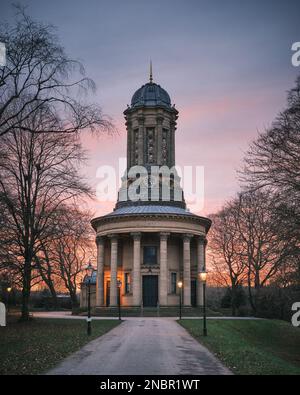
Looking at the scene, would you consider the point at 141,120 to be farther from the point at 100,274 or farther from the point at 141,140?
the point at 100,274

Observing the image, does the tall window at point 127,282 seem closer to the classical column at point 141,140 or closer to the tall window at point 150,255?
the tall window at point 150,255

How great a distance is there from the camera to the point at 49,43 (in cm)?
1870

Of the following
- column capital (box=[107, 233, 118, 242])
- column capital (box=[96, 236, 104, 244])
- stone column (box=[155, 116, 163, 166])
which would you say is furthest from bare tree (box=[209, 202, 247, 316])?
column capital (box=[96, 236, 104, 244])

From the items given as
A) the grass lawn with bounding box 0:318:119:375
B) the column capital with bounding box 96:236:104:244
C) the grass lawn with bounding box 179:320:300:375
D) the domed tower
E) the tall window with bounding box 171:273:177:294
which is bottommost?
the grass lawn with bounding box 179:320:300:375

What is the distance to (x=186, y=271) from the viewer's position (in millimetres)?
53906

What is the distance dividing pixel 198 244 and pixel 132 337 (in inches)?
1339

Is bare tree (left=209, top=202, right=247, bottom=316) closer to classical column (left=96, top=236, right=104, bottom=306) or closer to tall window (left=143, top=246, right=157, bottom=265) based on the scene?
tall window (left=143, top=246, right=157, bottom=265)

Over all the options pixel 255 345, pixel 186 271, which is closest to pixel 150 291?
pixel 186 271

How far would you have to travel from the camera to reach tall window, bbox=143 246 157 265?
181 ft

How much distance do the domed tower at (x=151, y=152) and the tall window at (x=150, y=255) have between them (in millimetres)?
6159

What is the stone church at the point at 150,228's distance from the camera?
5344cm

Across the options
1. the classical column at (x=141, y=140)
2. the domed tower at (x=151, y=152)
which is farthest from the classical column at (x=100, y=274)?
the classical column at (x=141, y=140)
